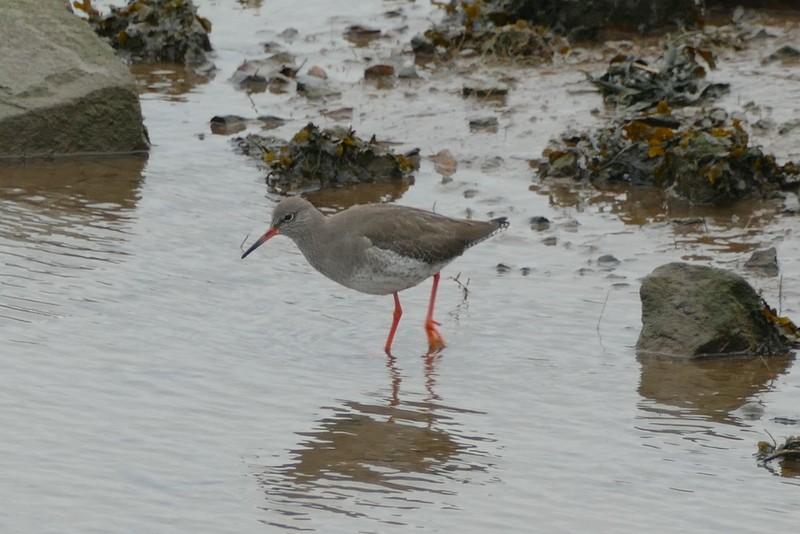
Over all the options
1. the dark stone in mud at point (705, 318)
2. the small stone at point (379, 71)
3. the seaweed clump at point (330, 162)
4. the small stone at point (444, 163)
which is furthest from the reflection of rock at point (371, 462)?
the small stone at point (379, 71)

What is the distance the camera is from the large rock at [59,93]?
11.5m

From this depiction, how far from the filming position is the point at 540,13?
14.6m

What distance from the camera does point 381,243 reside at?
8492 millimetres

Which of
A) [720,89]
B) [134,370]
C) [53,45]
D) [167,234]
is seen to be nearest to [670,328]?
[134,370]

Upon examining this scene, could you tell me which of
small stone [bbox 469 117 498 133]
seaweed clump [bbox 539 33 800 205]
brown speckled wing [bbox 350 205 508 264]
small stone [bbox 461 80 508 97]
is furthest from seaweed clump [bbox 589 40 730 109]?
brown speckled wing [bbox 350 205 508 264]

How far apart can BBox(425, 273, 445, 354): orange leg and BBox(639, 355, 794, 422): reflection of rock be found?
130 cm

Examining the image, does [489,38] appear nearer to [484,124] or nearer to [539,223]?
[484,124]

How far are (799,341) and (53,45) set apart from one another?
7.43 metres

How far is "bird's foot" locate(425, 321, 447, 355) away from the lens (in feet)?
27.0

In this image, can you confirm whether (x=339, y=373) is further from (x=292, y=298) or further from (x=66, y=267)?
(x=66, y=267)

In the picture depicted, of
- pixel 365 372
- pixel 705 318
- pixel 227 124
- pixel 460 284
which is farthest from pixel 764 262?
pixel 227 124

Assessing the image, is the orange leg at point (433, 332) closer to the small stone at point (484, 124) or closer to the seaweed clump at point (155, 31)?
the small stone at point (484, 124)

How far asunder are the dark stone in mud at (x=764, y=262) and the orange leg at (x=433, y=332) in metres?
2.23

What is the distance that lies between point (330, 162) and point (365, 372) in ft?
12.6
